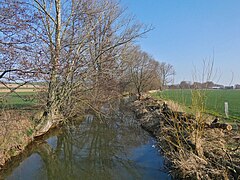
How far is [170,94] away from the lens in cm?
808

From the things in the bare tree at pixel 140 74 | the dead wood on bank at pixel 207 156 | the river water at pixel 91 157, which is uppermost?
the bare tree at pixel 140 74

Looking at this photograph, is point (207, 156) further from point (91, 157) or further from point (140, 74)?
point (140, 74)

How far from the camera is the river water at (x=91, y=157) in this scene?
660 centimetres

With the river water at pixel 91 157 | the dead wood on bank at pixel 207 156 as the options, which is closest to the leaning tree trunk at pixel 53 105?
the river water at pixel 91 157

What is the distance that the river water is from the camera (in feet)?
21.7

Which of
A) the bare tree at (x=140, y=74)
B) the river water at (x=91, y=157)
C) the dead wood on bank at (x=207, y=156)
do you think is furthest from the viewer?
the bare tree at (x=140, y=74)

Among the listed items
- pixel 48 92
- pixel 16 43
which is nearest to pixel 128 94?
pixel 48 92

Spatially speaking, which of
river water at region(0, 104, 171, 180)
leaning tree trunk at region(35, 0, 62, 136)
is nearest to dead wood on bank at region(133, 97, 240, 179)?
river water at region(0, 104, 171, 180)

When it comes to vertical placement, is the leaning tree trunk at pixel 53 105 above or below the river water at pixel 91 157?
above

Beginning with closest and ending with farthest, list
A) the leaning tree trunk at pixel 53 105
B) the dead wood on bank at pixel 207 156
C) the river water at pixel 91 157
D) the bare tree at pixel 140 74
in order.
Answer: the dead wood on bank at pixel 207 156
the river water at pixel 91 157
the leaning tree trunk at pixel 53 105
the bare tree at pixel 140 74

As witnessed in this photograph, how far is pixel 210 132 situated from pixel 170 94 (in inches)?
76.5

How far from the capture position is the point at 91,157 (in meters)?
8.28

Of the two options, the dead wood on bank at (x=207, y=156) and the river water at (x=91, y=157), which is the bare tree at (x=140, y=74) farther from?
the dead wood on bank at (x=207, y=156)

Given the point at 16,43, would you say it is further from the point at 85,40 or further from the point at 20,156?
the point at 85,40
